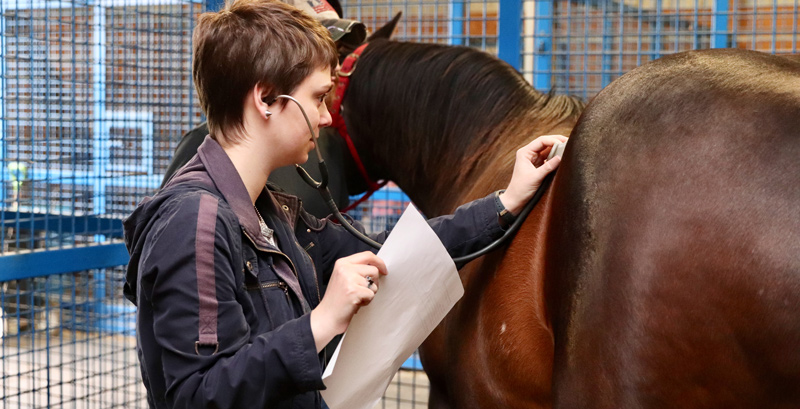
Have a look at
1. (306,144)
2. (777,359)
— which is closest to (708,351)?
(777,359)

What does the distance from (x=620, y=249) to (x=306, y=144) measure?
396 millimetres

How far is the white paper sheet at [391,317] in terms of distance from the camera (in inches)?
35.1

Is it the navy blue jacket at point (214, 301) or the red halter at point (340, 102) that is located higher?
the red halter at point (340, 102)

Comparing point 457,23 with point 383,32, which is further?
point 457,23

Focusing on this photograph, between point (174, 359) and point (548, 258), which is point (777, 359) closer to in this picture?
point (548, 258)

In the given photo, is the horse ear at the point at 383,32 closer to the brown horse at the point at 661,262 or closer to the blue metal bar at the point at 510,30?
the blue metal bar at the point at 510,30

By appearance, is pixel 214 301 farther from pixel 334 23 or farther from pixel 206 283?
pixel 334 23

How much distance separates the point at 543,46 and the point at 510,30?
20cm

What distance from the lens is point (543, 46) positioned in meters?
2.53

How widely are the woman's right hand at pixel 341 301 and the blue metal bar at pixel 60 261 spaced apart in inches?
50.0

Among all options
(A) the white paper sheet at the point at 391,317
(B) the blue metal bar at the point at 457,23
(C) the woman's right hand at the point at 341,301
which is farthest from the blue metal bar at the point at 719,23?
(C) the woman's right hand at the point at 341,301

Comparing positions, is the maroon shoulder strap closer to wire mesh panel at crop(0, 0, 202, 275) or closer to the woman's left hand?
the woman's left hand

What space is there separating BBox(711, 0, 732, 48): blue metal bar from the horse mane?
40.9 inches

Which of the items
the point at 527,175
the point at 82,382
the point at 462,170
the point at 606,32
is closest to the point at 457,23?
the point at 606,32
